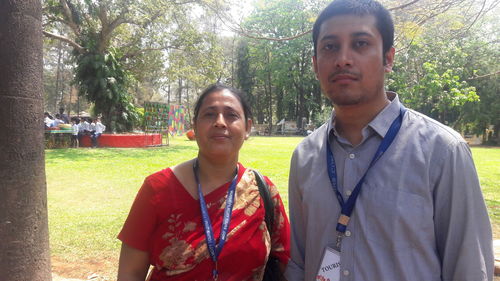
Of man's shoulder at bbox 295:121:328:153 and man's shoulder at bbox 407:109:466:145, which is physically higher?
man's shoulder at bbox 407:109:466:145

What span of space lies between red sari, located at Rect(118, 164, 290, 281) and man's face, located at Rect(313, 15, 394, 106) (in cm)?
80

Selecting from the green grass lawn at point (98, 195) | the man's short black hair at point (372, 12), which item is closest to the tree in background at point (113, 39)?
the green grass lawn at point (98, 195)

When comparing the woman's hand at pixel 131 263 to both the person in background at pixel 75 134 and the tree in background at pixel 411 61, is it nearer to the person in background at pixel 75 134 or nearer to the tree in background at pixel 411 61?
the tree in background at pixel 411 61

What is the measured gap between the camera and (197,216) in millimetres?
1867

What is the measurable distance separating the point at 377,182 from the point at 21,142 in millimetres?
2157

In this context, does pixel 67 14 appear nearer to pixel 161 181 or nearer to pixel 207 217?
pixel 161 181

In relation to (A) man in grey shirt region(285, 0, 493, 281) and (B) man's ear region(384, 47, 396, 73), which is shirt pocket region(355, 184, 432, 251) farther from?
(B) man's ear region(384, 47, 396, 73)

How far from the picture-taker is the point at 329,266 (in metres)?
1.56

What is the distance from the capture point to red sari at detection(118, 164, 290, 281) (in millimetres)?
1799

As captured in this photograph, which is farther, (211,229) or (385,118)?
(211,229)

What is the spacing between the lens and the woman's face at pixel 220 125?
198cm

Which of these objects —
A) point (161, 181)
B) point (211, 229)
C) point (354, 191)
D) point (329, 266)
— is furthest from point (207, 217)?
point (354, 191)

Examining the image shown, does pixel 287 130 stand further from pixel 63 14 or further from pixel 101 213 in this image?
pixel 101 213

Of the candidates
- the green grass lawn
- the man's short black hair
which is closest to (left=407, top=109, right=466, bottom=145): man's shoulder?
the man's short black hair
